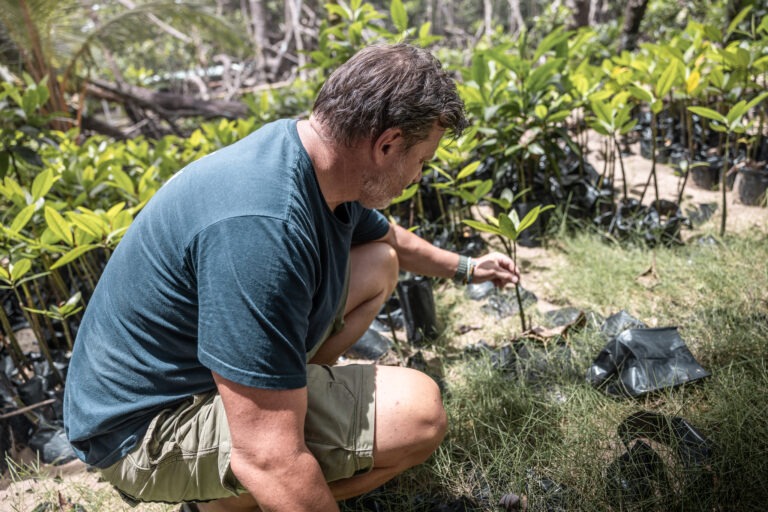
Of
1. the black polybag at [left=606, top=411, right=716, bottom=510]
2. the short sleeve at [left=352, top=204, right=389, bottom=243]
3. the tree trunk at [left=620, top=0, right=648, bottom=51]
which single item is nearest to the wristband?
the short sleeve at [left=352, top=204, right=389, bottom=243]

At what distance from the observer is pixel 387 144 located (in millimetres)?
1192

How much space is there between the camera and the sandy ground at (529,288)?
172 cm

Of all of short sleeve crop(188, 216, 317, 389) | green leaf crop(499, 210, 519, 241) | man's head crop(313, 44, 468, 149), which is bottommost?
green leaf crop(499, 210, 519, 241)

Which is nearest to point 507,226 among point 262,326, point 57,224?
point 262,326

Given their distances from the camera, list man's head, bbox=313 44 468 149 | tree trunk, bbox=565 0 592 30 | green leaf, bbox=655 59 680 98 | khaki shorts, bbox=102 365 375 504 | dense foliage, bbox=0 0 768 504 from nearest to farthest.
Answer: man's head, bbox=313 44 468 149
khaki shorts, bbox=102 365 375 504
dense foliage, bbox=0 0 768 504
green leaf, bbox=655 59 680 98
tree trunk, bbox=565 0 592 30

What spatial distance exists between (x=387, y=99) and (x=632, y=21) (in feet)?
16.2

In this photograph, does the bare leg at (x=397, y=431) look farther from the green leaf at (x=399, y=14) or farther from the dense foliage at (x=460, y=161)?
the green leaf at (x=399, y=14)

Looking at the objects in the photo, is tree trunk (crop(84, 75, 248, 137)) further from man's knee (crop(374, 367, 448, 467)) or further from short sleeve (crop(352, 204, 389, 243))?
man's knee (crop(374, 367, 448, 467))

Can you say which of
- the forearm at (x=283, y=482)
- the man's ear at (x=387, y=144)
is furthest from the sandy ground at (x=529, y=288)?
the man's ear at (x=387, y=144)

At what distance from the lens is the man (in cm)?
102

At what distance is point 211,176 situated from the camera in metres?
1.12

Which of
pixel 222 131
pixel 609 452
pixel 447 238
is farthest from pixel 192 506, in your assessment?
pixel 222 131

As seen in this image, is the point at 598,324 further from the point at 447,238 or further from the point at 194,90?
the point at 194,90

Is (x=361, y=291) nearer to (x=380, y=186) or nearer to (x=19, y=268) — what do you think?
(x=380, y=186)
